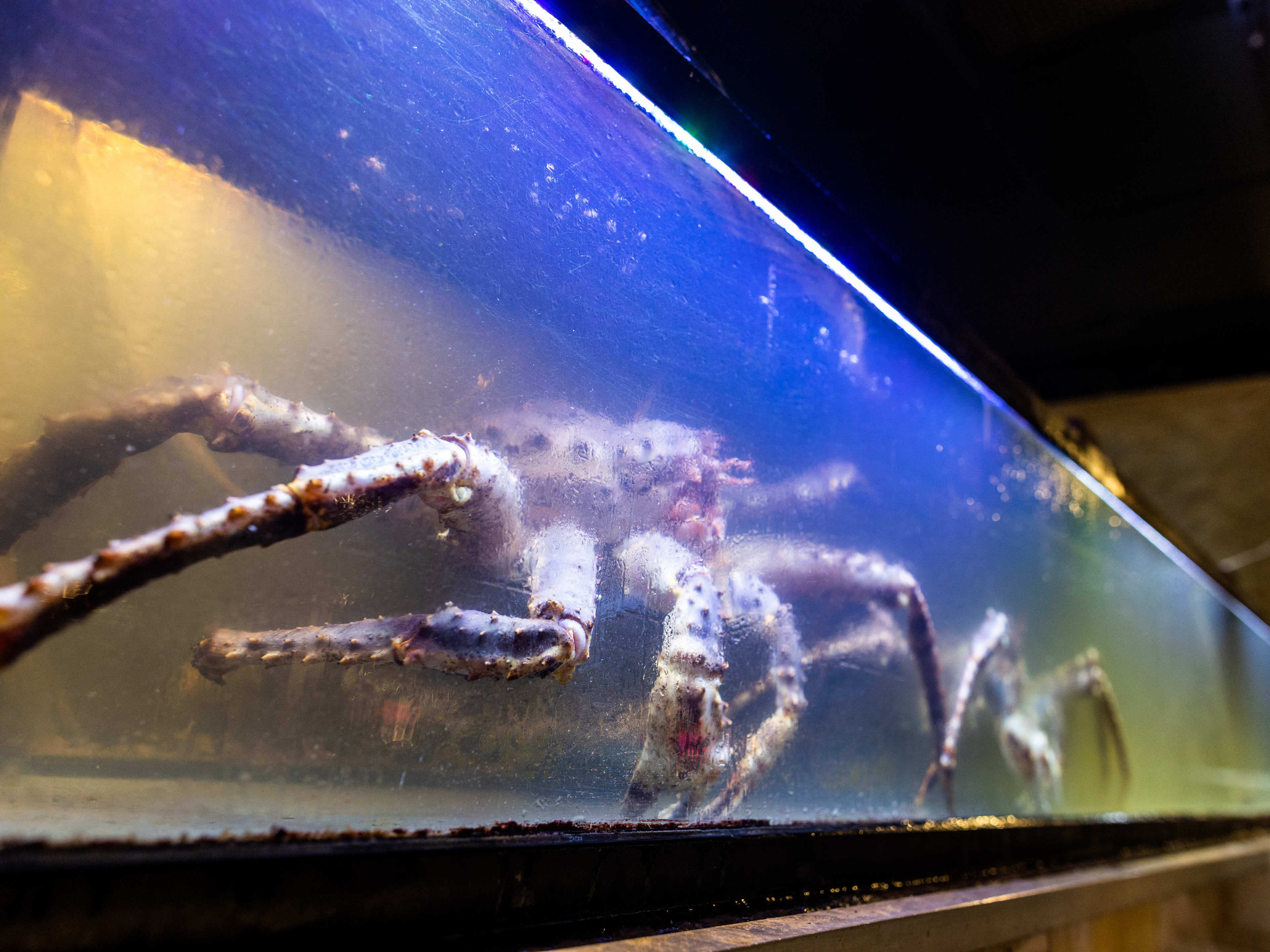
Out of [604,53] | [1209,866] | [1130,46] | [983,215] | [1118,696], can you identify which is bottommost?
[1209,866]

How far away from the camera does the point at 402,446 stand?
748 millimetres

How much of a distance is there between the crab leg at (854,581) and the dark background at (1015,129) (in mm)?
575

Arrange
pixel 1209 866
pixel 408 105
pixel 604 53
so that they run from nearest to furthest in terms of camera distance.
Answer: pixel 408 105 → pixel 604 53 → pixel 1209 866

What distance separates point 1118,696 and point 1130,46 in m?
2.19

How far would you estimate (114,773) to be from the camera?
1.88 feet

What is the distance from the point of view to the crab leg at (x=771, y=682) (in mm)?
1095

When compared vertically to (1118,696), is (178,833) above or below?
below

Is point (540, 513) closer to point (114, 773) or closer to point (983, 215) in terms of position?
point (114, 773)

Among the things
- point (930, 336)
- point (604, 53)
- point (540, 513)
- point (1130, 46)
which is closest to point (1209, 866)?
point (930, 336)

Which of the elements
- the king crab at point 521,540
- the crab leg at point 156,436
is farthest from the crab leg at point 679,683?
the crab leg at point 156,436

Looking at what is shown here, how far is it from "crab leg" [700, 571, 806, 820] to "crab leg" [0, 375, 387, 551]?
0.64m

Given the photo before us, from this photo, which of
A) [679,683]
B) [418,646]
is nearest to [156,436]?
[418,646]

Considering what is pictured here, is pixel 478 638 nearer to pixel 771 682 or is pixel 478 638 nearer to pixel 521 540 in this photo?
pixel 521 540

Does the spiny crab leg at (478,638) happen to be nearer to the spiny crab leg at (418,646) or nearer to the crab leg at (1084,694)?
the spiny crab leg at (418,646)
